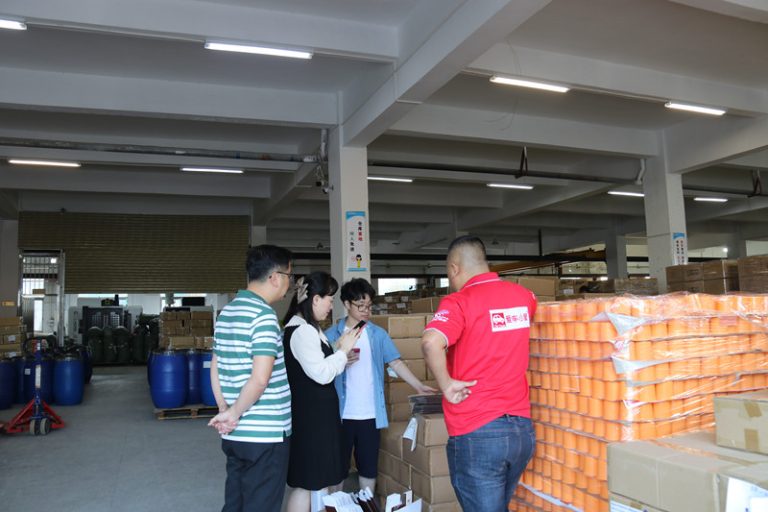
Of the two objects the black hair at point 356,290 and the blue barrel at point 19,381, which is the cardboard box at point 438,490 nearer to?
the black hair at point 356,290

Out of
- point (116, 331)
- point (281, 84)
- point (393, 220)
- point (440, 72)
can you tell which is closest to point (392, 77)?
point (440, 72)

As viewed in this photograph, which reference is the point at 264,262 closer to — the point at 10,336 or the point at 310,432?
the point at 310,432

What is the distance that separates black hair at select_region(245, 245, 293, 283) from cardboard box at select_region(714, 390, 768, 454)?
1890 mm

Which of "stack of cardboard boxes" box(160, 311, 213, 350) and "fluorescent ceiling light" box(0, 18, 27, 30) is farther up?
"fluorescent ceiling light" box(0, 18, 27, 30)

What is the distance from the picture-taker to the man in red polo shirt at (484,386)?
243 cm

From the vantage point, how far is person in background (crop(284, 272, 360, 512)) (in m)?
2.96

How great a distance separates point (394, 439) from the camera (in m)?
3.98

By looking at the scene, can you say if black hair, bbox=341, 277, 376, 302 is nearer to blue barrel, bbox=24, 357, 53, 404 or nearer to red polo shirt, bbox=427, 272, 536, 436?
red polo shirt, bbox=427, 272, 536, 436

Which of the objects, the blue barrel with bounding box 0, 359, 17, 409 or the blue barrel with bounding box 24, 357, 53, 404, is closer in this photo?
the blue barrel with bounding box 0, 359, 17, 409

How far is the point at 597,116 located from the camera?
8633mm

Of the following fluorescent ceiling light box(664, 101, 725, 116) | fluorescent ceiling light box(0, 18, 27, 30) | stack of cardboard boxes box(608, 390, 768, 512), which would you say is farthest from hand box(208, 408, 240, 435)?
fluorescent ceiling light box(664, 101, 725, 116)

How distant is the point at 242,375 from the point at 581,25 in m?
4.97

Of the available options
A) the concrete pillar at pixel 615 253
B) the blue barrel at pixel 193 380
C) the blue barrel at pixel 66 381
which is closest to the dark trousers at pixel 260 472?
the blue barrel at pixel 193 380

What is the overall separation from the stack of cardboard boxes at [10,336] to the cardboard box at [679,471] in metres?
10.9
